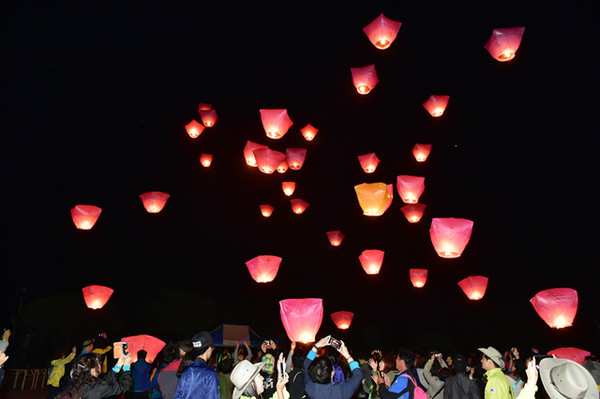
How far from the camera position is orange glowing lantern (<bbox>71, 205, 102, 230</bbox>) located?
10352mm

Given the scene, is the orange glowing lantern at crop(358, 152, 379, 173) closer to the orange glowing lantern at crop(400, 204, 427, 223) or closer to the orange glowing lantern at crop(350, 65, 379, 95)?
the orange glowing lantern at crop(400, 204, 427, 223)

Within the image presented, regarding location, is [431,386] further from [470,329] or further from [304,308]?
[470,329]

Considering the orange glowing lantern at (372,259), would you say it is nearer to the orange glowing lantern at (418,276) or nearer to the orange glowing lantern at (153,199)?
the orange glowing lantern at (418,276)

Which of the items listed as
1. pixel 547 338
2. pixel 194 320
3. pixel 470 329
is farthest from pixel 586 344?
pixel 194 320

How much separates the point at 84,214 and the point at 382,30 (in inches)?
337

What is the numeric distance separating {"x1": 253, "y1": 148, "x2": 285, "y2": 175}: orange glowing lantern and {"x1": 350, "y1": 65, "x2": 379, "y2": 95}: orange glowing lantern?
2715mm

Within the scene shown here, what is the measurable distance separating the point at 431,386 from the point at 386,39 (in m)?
7.17

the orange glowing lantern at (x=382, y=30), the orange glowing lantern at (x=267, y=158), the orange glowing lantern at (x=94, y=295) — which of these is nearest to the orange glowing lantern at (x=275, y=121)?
the orange glowing lantern at (x=267, y=158)

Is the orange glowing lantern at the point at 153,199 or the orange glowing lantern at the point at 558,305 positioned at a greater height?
the orange glowing lantern at the point at 153,199

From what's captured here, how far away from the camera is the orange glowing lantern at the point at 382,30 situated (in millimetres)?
8922

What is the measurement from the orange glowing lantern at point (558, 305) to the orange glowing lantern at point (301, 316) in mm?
4968

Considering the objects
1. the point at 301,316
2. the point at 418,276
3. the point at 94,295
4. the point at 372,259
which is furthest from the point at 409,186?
the point at 94,295

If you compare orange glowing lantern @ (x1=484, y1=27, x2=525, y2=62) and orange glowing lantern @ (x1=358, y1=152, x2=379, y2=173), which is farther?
orange glowing lantern @ (x1=358, y1=152, x2=379, y2=173)

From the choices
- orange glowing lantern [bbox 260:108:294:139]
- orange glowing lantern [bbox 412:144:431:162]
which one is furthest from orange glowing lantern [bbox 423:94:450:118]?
orange glowing lantern [bbox 260:108:294:139]
